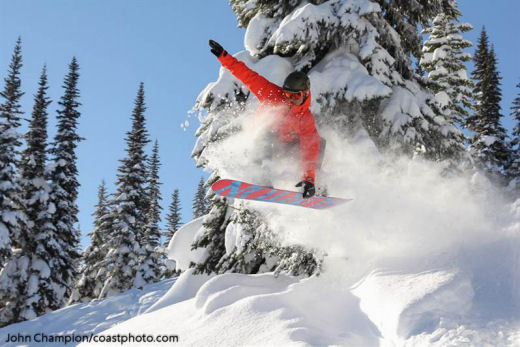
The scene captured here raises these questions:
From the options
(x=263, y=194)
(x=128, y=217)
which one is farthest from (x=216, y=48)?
(x=128, y=217)

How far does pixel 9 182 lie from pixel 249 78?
1863cm

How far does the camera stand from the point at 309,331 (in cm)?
435

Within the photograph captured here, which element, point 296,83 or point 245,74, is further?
point 245,74

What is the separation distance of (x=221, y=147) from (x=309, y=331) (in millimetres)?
4328

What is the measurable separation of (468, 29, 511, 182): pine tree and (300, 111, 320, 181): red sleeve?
72.8ft

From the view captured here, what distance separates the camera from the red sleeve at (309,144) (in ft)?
21.7

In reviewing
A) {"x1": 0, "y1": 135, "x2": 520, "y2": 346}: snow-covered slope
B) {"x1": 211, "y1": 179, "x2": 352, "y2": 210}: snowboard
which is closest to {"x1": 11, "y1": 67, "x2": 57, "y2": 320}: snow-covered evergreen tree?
{"x1": 0, "y1": 135, "x2": 520, "y2": 346}: snow-covered slope

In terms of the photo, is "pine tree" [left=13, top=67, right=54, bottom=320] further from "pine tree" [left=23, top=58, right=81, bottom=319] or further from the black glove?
Result: the black glove

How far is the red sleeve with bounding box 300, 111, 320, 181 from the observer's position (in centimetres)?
661

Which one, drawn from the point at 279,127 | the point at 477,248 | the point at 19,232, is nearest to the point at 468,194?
the point at 477,248

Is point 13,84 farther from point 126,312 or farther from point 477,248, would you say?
point 477,248

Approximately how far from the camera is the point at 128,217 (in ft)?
81.8

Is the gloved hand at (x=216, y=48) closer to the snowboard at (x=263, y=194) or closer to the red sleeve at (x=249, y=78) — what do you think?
the red sleeve at (x=249, y=78)

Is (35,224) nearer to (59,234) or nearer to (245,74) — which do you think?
(59,234)
